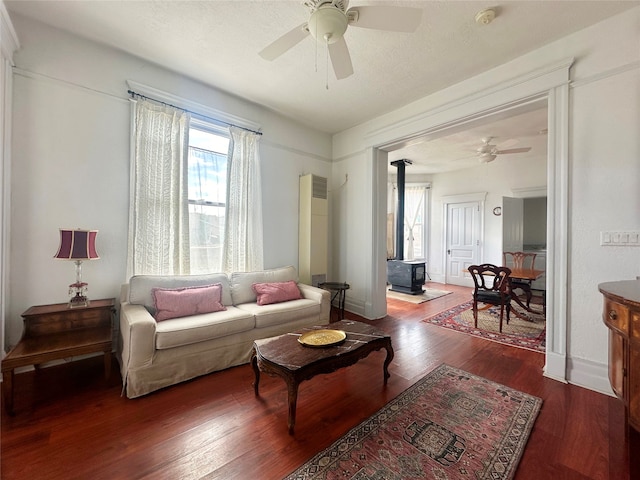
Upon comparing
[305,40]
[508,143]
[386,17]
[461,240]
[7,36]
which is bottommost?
[461,240]

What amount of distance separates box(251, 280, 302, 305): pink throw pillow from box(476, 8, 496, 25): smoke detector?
3.13m

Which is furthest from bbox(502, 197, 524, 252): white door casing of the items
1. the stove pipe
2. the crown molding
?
the crown molding

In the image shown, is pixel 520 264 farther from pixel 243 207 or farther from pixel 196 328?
pixel 196 328

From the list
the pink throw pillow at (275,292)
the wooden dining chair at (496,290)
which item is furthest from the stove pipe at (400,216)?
the pink throw pillow at (275,292)

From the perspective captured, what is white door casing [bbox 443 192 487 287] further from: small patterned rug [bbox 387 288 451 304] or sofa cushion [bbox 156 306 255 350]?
sofa cushion [bbox 156 306 255 350]

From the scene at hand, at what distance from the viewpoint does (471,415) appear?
1867 mm

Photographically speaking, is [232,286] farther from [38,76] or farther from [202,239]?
[38,76]

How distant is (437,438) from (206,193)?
325 cm

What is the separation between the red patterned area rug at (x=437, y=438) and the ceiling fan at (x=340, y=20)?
2.56 metres

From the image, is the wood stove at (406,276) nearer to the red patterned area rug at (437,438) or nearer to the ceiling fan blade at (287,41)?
the red patterned area rug at (437,438)

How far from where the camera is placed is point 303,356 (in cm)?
184

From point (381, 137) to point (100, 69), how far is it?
3.28 meters

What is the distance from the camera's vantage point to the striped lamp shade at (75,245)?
2.17m

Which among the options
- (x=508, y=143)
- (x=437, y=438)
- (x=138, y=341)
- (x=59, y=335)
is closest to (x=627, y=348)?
(x=437, y=438)
